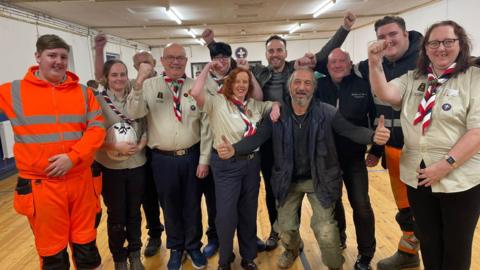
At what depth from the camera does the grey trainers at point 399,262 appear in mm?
2672

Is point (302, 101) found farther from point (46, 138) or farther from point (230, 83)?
point (46, 138)

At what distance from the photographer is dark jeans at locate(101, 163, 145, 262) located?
8.06 feet

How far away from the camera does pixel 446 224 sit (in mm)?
1819

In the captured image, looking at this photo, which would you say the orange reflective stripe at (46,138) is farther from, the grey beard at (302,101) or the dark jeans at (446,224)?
the dark jeans at (446,224)

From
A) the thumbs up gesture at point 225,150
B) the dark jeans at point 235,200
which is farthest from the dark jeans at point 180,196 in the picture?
the thumbs up gesture at point 225,150

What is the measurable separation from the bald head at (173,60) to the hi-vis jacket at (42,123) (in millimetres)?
737

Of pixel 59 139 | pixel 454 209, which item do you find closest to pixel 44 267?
pixel 59 139

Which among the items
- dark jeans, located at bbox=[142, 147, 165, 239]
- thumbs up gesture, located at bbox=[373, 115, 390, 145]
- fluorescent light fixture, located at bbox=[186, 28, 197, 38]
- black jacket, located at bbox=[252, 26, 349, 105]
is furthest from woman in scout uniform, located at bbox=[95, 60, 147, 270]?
fluorescent light fixture, located at bbox=[186, 28, 197, 38]

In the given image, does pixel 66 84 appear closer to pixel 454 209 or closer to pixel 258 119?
pixel 258 119

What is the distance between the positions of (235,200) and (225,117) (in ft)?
2.05

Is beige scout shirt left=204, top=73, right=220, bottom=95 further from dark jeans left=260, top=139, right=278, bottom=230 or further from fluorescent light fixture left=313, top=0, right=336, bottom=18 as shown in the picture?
fluorescent light fixture left=313, top=0, right=336, bottom=18

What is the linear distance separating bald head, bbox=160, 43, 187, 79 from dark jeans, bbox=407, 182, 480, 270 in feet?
6.02

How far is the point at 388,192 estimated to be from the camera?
4.51 meters

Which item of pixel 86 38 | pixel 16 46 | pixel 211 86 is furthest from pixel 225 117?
pixel 86 38
